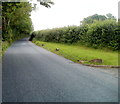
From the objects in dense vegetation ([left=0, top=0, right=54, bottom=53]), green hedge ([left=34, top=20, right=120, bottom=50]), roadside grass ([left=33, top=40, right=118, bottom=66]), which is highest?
dense vegetation ([left=0, top=0, right=54, bottom=53])

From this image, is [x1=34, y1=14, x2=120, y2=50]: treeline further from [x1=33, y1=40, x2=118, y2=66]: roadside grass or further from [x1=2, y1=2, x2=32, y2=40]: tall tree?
[x1=2, y1=2, x2=32, y2=40]: tall tree

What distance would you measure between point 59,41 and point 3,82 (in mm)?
21713

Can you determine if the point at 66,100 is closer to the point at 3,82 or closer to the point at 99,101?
the point at 99,101

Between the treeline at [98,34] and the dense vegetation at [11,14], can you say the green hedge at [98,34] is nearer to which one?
the treeline at [98,34]

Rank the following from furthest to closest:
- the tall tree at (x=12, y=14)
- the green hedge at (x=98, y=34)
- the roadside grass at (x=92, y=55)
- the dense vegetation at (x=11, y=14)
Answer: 1. the green hedge at (x=98, y=34)
2. the dense vegetation at (x=11, y=14)
3. the tall tree at (x=12, y=14)
4. the roadside grass at (x=92, y=55)

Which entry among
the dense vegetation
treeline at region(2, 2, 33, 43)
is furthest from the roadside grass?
treeline at region(2, 2, 33, 43)

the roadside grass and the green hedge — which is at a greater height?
the green hedge

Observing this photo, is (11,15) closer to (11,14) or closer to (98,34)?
(11,14)

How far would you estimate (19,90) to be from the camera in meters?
4.55

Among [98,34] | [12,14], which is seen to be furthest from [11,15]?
[98,34]

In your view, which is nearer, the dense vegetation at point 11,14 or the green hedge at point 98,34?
the dense vegetation at point 11,14

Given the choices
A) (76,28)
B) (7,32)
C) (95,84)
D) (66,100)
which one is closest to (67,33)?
(76,28)

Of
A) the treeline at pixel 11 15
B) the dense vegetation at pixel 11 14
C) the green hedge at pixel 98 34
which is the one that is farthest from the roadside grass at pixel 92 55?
the treeline at pixel 11 15

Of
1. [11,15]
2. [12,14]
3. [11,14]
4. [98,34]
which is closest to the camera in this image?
[98,34]
